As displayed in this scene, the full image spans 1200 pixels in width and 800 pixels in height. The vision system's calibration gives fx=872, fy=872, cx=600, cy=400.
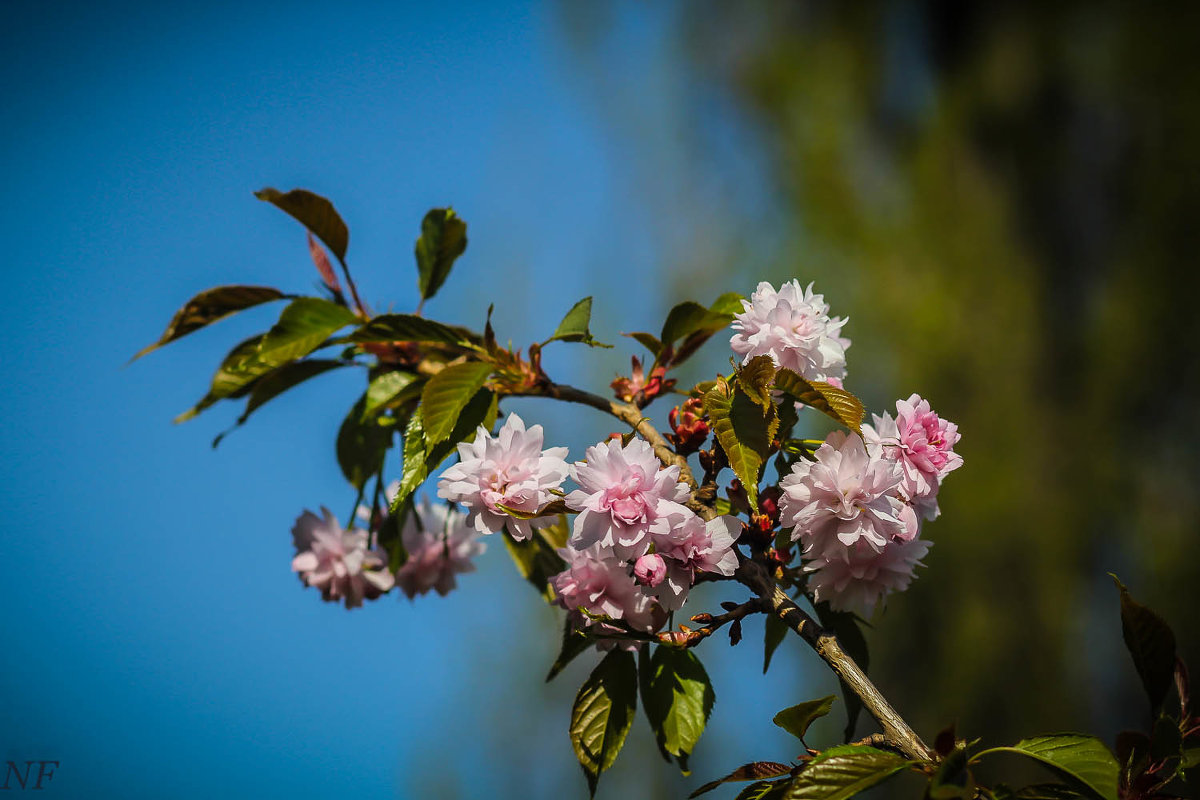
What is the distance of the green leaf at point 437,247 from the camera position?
81 centimetres

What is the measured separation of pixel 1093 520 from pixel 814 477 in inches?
128

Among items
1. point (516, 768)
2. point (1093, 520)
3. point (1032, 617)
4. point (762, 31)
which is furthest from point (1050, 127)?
point (516, 768)

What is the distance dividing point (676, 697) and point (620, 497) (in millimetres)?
180

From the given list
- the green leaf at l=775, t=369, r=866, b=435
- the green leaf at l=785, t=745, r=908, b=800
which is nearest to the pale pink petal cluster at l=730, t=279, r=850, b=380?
the green leaf at l=775, t=369, r=866, b=435

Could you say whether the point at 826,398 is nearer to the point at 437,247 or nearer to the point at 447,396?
the point at 447,396

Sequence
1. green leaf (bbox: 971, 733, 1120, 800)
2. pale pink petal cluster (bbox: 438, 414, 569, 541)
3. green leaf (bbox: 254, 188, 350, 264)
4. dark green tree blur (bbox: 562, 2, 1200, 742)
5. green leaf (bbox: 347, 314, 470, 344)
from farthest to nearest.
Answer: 1. dark green tree blur (bbox: 562, 2, 1200, 742)
2. green leaf (bbox: 254, 188, 350, 264)
3. green leaf (bbox: 347, 314, 470, 344)
4. pale pink petal cluster (bbox: 438, 414, 569, 541)
5. green leaf (bbox: 971, 733, 1120, 800)

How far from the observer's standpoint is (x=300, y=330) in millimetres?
716

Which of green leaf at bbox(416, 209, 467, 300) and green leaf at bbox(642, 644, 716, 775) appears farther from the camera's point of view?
green leaf at bbox(416, 209, 467, 300)

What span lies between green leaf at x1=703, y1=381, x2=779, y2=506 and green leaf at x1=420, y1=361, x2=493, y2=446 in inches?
6.6

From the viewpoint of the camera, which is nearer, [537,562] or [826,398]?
[826,398]

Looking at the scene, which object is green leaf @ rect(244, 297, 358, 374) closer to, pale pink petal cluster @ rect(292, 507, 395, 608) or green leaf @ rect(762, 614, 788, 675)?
pale pink petal cluster @ rect(292, 507, 395, 608)

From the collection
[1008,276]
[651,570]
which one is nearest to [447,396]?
[651,570]

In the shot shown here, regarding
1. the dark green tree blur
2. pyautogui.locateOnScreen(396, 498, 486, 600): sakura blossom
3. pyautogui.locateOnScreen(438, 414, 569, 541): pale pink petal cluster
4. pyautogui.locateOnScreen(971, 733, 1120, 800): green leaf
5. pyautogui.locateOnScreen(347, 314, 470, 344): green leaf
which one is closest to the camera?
pyautogui.locateOnScreen(971, 733, 1120, 800): green leaf

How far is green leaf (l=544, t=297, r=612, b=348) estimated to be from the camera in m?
0.67
